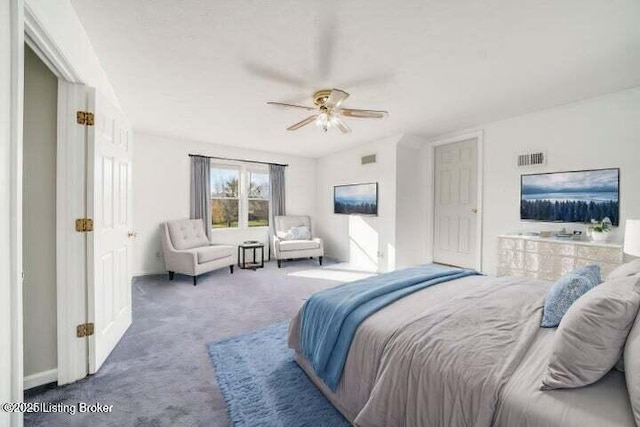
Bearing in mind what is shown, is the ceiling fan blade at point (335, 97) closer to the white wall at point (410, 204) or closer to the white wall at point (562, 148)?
the white wall at point (410, 204)

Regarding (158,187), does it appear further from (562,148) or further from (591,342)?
(562,148)

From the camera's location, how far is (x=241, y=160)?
5.66 meters

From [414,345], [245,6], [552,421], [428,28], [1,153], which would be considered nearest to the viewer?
[552,421]

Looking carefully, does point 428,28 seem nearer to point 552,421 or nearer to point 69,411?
point 552,421

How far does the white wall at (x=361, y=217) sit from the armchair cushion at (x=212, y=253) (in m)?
2.41

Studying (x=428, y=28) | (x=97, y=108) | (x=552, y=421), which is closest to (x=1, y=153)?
(x=97, y=108)

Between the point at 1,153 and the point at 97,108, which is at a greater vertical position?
the point at 97,108

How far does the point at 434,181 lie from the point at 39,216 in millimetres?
5073

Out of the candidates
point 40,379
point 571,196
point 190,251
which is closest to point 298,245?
point 190,251

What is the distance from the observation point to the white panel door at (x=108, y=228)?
6.30ft

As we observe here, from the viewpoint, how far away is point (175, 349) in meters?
2.30

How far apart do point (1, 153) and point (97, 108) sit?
3.96 ft

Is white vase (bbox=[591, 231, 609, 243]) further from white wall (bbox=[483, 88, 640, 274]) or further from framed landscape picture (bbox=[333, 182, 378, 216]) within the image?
framed landscape picture (bbox=[333, 182, 378, 216])

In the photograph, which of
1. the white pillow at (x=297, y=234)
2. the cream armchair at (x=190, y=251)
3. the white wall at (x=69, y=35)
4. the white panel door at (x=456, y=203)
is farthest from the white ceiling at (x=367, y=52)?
the white pillow at (x=297, y=234)
